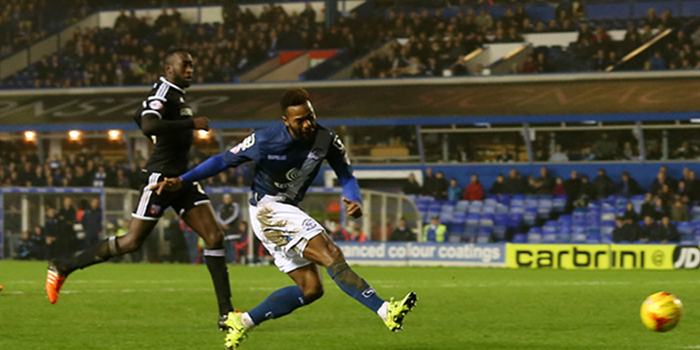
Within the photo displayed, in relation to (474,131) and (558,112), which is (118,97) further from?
(558,112)

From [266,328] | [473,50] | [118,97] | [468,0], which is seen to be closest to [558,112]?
[473,50]

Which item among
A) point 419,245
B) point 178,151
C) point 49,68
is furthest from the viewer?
point 49,68

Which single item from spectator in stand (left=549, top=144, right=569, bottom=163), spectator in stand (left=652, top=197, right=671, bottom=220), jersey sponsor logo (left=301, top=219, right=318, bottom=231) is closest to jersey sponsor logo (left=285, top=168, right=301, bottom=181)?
jersey sponsor logo (left=301, top=219, right=318, bottom=231)

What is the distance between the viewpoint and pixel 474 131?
27859 mm

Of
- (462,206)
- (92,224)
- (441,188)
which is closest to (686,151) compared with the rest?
(462,206)

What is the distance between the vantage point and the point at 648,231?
70.2 ft

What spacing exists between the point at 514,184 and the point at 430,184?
7.52 ft

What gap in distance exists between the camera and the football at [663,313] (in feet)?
23.9

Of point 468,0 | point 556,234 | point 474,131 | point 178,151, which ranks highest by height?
point 468,0

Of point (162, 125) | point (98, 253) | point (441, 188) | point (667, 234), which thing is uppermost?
point (162, 125)

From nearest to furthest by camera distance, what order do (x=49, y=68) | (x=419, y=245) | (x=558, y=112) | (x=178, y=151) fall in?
1. (x=178, y=151)
2. (x=419, y=245)
3. (x=558, y=112)
4. (x=49, y=68)

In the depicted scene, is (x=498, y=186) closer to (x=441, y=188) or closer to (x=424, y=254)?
(x=441, y=188)

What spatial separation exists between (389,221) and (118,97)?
11.7m

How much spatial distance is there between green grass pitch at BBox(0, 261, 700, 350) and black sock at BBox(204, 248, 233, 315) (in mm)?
262
